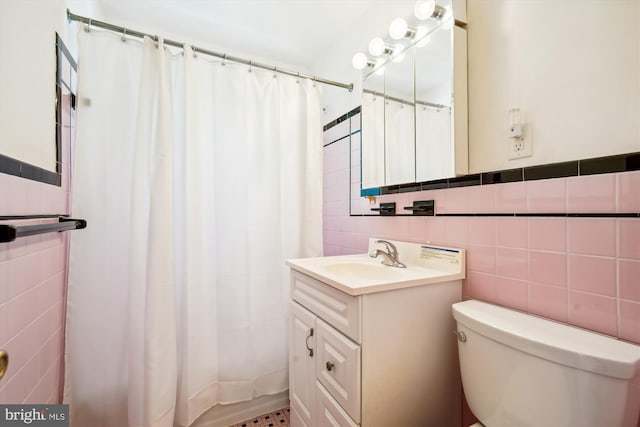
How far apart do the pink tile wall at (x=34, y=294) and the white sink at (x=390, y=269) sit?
0.90 m

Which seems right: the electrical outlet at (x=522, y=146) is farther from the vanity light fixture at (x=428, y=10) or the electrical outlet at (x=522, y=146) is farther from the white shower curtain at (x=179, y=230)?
the white shower curtain at (x=179, y=230)

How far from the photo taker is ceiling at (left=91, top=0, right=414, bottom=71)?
1.50 metres

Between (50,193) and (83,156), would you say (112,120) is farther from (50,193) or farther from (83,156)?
(50,193)

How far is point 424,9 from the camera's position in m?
1.11

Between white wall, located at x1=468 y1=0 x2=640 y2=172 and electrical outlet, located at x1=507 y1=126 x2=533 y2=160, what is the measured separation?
15 mm

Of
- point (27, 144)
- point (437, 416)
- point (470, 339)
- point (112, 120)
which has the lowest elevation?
point (437, 416)

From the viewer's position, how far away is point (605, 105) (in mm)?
698

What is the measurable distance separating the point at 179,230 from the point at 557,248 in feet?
4.99

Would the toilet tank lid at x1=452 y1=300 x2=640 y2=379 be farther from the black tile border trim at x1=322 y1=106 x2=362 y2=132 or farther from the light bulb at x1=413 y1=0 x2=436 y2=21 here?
the black tile border trim at x1=322 y1=106 x2=362 y2=132

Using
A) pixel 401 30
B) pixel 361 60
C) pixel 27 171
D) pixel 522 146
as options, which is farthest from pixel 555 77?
pixel 27 171

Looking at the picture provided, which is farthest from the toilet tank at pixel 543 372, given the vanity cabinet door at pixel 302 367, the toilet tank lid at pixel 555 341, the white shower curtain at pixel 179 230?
the white shower curtain at pixel 179 230

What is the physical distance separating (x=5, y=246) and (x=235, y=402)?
125 centimetres

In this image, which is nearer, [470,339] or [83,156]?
[470,339]

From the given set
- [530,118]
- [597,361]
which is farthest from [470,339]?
[530,118]
